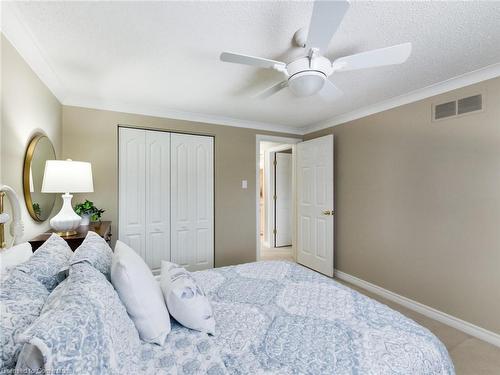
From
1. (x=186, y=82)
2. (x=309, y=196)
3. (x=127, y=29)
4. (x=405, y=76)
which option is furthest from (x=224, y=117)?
(x=405, y=76)

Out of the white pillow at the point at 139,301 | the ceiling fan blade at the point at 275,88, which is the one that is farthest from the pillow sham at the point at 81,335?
the ceiling fan blade at the point at 275,88

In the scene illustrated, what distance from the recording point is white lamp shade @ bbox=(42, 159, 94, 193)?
1.85 meters

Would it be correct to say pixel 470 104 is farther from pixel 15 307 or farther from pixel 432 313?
pixel 15 307

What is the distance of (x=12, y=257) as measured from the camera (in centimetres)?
114

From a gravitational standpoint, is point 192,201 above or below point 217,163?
below

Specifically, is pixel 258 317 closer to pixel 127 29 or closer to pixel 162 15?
pixel 162 15

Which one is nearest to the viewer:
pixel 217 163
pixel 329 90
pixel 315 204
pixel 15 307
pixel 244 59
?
pixel 15 307

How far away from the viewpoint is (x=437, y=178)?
245 cm

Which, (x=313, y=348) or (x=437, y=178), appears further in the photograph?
(x=437, y=178)

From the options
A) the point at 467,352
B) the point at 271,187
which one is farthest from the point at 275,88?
the point at 271,187

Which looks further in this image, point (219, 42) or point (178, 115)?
point (178, 115)

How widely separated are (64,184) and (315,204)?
3034 millimetres

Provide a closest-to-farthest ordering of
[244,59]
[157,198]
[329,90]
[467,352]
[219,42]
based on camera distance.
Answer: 1. [244,59]
2. [219,42]
3. [329,90]
4. [467,352]
5. [157,198]

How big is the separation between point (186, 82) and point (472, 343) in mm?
3425
